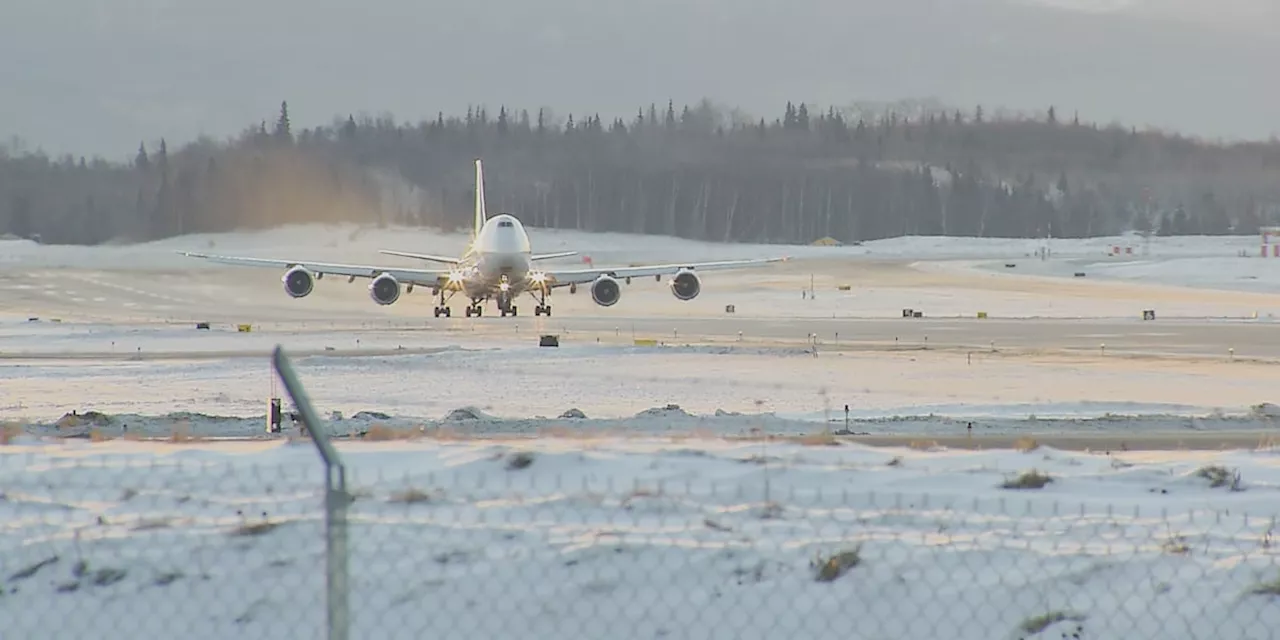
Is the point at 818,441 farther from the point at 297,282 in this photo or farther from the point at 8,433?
the point at 297,282

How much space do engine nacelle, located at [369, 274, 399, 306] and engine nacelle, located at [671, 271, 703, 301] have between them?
9982 mm

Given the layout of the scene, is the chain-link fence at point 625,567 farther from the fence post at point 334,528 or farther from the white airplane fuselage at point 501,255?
the white airplane fuselage at point 501,255

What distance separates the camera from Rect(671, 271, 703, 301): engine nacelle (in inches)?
2101

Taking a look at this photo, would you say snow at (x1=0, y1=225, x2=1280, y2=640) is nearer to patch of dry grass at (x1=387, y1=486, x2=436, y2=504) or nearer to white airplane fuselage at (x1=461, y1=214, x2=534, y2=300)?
patch of dry grass at (x1=387, y1=486, x2=436, y2=504)

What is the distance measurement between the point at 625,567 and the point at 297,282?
147 feet

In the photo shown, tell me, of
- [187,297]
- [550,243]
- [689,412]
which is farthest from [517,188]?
[689,412]

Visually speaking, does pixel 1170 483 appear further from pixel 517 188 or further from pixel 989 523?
pixel 517 188

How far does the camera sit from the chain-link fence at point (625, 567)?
9.36 metres

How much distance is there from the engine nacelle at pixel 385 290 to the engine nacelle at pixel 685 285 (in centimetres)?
998

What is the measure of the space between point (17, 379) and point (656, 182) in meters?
83.0

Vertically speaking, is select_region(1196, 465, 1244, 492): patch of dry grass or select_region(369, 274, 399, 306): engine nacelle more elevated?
select_region(369, 274, 399, 306): engine nacelle

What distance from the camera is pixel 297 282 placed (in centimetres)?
5319

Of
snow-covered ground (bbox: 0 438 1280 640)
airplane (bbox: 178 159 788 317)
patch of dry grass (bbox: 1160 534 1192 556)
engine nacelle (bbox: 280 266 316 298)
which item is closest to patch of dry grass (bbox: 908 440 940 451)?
snow-covered ground (bbox: 0 438 1280 640)

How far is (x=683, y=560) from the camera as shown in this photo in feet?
33.6
